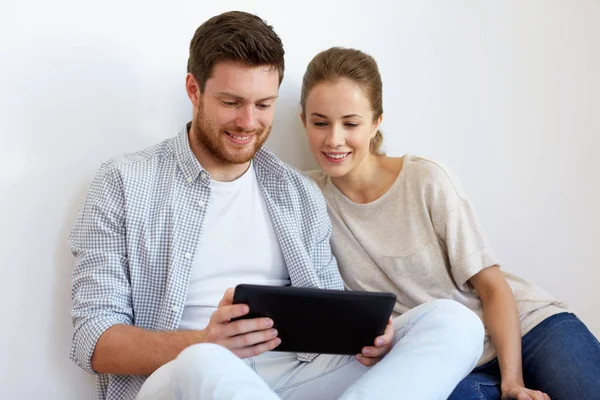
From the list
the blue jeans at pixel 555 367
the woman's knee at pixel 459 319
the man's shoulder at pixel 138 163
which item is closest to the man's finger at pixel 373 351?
the woman's knee at pixel 459 319

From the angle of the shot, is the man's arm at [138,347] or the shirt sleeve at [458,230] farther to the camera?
the shirt sleeve at [458,230]

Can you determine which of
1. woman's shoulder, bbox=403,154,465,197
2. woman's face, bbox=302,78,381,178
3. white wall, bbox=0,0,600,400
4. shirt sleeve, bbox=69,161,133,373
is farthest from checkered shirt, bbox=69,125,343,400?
woman's shoulder, bbox=403,154,465,197

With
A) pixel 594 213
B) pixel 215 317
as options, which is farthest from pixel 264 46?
→ pixel 594 213

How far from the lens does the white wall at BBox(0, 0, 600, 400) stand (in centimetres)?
155

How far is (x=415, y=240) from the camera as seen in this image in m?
1.78

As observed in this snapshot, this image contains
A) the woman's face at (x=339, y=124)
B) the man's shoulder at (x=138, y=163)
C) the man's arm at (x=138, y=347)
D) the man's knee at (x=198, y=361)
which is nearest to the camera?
the man's knee at (x=198, y=361)

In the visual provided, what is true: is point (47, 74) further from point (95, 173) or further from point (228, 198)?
point (228, 198)

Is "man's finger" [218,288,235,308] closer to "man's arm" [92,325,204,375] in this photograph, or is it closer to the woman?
"man's arm" [92,325,204,375]

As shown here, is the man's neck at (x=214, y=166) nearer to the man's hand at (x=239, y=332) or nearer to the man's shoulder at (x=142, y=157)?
the man's shoulder at (x=142, y=157)

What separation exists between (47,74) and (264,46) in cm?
49

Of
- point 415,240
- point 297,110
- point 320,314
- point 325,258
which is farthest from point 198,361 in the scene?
point 297,110

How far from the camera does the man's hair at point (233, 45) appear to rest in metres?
1.54

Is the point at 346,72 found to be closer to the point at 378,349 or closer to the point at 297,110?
the point at 297,110

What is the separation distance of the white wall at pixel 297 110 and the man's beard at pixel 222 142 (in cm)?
20
